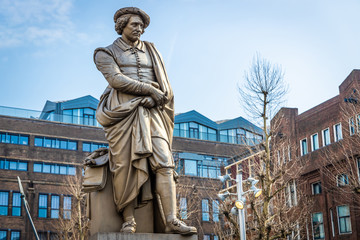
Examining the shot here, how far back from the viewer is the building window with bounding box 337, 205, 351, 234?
140 ft

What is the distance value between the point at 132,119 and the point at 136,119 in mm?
63

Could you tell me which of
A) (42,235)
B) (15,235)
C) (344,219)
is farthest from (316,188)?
(15,235)

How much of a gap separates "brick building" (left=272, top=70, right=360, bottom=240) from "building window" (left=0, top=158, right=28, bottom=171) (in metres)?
25.2

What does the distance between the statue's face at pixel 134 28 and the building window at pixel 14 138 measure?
177 ft

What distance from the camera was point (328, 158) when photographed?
4188cm

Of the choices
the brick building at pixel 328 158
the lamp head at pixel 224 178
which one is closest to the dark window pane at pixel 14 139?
the brick building at pixel 328 158

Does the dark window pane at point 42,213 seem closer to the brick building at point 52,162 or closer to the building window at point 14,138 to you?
the brick building at point 52,162

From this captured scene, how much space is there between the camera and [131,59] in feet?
28.5

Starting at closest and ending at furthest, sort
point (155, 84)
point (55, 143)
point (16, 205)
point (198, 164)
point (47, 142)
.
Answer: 1. point (155, 84)
2. point (16, 205)
3. point (47, 142)
4. point (55, 143)
5. point (198, 164)

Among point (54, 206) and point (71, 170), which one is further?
point (71, 170)

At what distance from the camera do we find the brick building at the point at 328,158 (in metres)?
42.0

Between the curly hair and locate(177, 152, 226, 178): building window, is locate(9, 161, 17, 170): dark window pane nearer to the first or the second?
locate(177, 152, 226, 178): building window

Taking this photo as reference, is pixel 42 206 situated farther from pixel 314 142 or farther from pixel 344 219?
pixel 344 219

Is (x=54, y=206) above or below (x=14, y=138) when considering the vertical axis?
below
